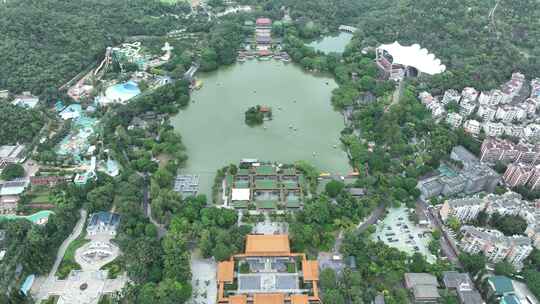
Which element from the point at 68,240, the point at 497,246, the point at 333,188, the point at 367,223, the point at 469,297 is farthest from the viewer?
the point at 333,188

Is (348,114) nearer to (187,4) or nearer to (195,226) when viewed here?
(195,226)

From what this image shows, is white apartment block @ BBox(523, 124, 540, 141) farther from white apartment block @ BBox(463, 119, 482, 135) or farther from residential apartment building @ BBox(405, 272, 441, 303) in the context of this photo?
residential apartment building @ BBox(405, 272, 441, 303)

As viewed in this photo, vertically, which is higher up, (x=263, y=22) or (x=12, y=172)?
(x=263, y=22)

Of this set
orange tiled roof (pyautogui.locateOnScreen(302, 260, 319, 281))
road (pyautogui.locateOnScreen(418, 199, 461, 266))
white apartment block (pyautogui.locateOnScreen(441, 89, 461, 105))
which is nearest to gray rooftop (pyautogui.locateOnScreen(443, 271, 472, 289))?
road (pyautogui.locateOnScreen(418, 199, 461, 266))

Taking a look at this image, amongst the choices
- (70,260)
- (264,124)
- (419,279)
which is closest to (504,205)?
(419,279)

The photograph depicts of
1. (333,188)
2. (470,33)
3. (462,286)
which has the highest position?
(470,33)

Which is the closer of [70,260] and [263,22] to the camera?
[70,260]

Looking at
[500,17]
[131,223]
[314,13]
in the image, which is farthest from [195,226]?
[500,17]

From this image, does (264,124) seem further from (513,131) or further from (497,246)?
(513,131)
